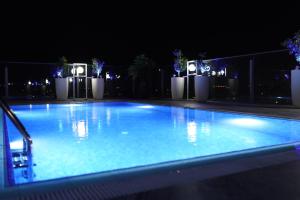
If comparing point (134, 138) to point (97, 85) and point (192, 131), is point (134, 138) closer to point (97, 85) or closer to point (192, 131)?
point (192, 131)

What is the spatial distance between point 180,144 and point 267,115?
290 centimetres

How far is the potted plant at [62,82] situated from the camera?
1392 centimetres

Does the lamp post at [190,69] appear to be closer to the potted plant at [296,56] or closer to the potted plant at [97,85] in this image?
the potted plant at [97,85]

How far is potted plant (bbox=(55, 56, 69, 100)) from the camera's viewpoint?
13.9 meters

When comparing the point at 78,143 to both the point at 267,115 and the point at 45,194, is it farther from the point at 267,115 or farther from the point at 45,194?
the point at 267,115

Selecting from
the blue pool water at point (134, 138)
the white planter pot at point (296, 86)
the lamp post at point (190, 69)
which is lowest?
A: the blue pool water at point (134, 138)

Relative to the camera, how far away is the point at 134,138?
5.74 m

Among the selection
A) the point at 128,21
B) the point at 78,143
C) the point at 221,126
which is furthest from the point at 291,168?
the point at 128,21

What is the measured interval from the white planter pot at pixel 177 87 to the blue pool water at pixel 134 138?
215 inches

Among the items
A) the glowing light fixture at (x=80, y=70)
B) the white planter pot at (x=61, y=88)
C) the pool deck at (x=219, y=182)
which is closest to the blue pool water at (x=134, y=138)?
the pool deck at (x=219, y=182)

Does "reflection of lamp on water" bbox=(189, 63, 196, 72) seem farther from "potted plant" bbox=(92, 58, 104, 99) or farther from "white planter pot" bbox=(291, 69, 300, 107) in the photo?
"white planter pot" bbox=(291, 69, 300, 107)

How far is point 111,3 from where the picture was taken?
2141 cm

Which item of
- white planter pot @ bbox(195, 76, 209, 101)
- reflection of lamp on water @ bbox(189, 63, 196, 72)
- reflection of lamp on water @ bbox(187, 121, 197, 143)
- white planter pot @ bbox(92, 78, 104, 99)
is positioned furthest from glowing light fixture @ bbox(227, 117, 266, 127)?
white planter pot @ bbox(92, 78, 104, 99)

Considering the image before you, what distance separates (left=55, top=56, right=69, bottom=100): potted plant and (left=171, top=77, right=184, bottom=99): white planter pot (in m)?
4.15
